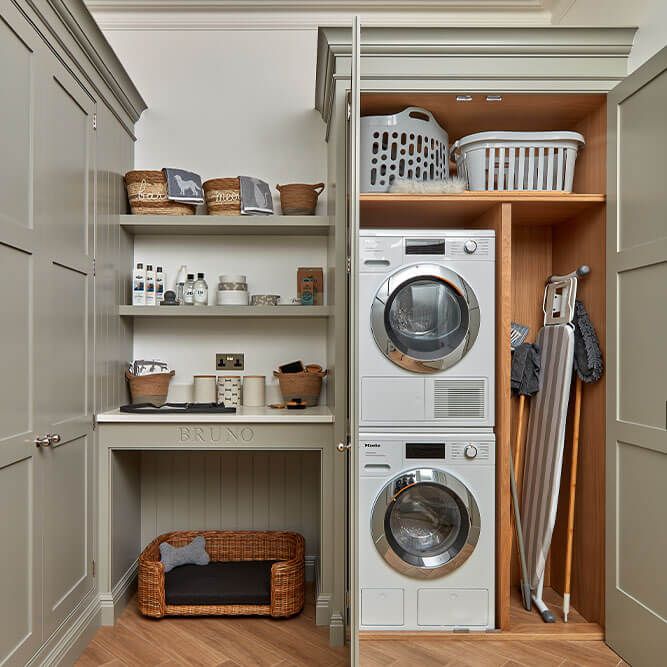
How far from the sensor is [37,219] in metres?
2.03

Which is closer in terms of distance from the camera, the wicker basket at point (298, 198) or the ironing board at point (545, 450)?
the ironing board at point (545, 450)

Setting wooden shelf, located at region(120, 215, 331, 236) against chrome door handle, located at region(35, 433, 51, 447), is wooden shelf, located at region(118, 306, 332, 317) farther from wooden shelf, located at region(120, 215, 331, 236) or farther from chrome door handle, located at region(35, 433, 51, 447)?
chrome door handle, located at region(35, 433, 51, 447)

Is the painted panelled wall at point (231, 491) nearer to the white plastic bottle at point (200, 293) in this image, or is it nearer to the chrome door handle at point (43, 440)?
the white plastic bottle at point (200, 293)

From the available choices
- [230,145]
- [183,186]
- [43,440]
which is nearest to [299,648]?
[43,440]

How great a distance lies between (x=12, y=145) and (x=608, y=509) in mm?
2516

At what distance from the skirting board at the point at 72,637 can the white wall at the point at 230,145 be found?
3.58ft

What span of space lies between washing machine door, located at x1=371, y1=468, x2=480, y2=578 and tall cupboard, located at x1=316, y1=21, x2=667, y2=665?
0.44 feet

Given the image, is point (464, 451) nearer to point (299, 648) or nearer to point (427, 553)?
point (427, 553)

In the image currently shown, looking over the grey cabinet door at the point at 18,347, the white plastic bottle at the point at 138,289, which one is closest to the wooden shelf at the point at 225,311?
the white plastic bottle at the point at 138,289

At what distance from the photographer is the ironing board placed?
8.64ft

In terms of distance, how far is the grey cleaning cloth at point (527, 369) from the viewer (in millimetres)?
2814

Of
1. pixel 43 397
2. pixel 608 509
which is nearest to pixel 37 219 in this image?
pixel 43 397

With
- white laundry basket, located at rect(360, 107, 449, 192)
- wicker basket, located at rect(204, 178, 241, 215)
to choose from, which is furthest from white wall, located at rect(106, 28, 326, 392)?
white laundry basket, located at rect(360, 107, 449, 192)

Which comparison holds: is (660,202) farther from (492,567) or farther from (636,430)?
(492,567)
